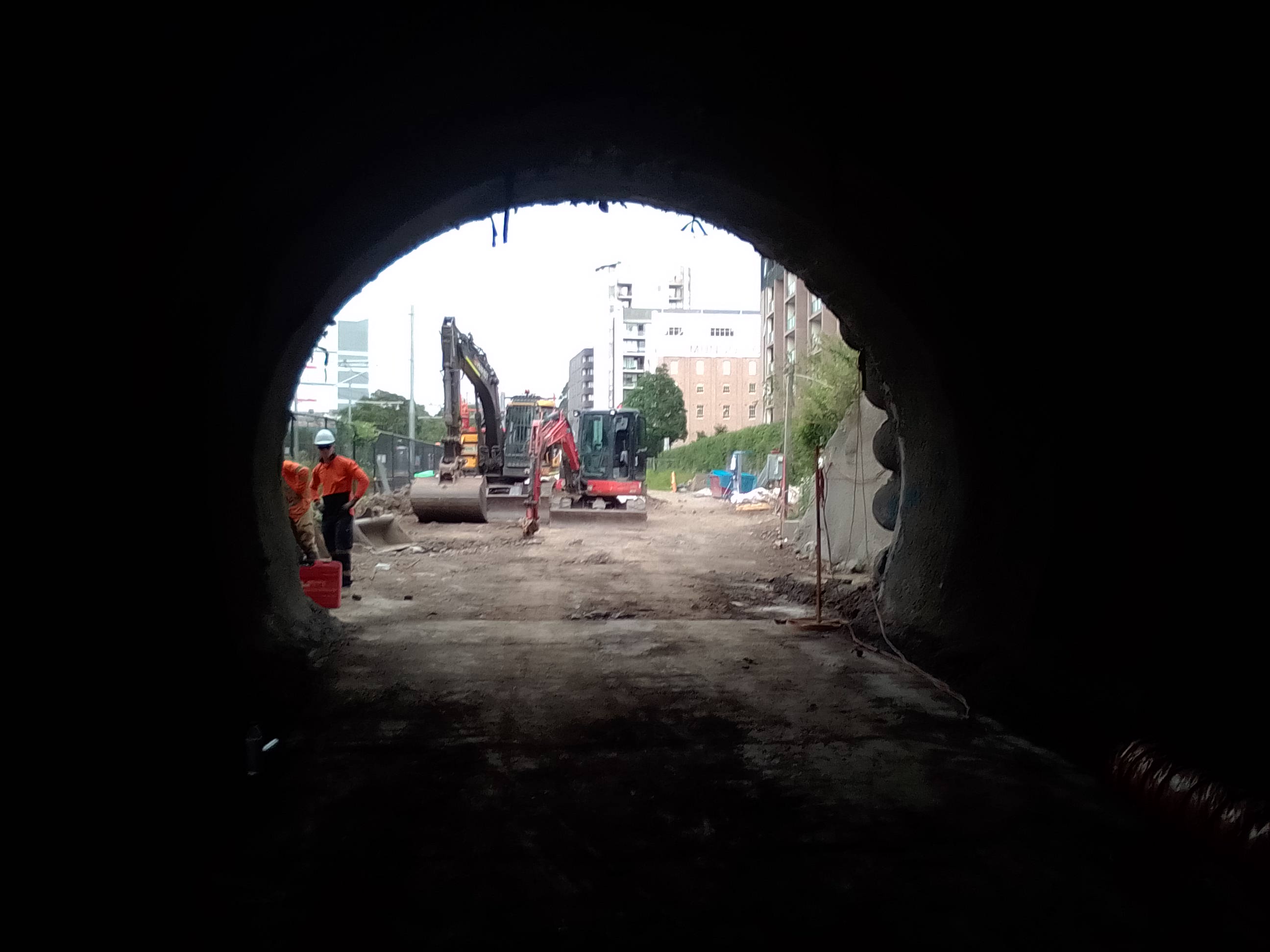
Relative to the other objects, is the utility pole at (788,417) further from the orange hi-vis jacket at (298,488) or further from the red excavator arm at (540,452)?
the orange hi-vis jacket at (298,488)

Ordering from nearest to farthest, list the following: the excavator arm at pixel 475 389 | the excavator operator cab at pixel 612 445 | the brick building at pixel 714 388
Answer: the excavator arm at pixel 475 389 < the excavator operator cab at pixel 612 445 < the brick building at pixel 714 388

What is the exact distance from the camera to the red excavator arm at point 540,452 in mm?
16188

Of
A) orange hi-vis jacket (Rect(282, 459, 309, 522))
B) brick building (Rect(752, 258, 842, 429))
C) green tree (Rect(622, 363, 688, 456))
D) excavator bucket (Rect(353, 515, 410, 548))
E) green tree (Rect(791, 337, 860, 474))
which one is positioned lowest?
excavator bucket (Rect(353, 515, 410, 548))

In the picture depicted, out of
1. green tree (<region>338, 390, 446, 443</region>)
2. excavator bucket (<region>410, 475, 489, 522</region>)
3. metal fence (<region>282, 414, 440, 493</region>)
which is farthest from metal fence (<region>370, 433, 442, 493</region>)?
green tree (<region>338, 390, 446, 443</region>)

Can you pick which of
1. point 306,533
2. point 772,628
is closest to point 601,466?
point 306,533

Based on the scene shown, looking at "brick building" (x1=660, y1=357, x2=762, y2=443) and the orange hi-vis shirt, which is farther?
"brick building" (x1=660, y1=357, x2=762, y2=443)

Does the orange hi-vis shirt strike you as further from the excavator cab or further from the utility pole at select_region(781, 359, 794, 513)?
the excavator cab

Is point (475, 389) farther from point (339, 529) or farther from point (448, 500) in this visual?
point (339, 529)

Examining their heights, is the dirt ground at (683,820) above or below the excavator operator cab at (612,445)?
below

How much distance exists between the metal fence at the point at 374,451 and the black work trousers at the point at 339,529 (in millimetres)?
5460

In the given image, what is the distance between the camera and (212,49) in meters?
3.09

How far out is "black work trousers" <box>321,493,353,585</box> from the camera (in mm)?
8766

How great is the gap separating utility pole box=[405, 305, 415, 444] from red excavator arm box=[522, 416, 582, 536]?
295 inches

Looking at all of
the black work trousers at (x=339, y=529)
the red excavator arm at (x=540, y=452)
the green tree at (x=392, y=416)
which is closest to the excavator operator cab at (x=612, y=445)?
the red excavator arm at (x=540, y=452)
